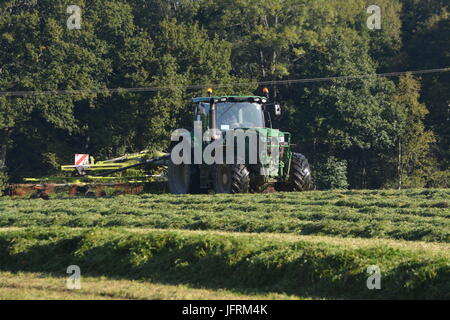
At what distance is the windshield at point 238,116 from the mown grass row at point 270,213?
247cm

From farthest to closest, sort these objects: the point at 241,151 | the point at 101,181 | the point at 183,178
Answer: the point at 101,181 < the point at 183,178 < the point at 241,151

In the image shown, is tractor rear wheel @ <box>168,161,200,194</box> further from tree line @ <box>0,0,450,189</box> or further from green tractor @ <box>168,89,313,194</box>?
tree line @ <box>0,0,450,189</box>

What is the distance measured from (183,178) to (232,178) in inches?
154

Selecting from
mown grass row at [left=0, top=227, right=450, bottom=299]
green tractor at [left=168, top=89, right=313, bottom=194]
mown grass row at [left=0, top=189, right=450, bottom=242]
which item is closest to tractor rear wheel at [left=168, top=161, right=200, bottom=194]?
green tractor at [left=168, top=89, right=313, bottom=194]

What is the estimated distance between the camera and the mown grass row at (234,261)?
486 inches

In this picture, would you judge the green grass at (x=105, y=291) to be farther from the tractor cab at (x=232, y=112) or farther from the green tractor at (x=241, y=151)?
the tractor cab at (x=232, y=112)

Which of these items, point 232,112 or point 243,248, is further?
point 232,112

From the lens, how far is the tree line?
4809 cm

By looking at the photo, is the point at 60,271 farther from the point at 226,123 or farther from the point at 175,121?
the point at 175,121

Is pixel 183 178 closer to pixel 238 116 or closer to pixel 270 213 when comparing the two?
pixel 238 116

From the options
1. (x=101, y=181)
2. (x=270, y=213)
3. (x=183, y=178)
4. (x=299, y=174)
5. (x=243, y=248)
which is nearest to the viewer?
(x=243, y=248)

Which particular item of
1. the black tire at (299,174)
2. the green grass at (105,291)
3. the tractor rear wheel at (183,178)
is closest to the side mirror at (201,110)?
the tractor rear wheel at (183,178)

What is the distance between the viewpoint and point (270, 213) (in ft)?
69.2

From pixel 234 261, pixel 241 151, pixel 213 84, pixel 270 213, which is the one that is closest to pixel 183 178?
pixel 241 151
